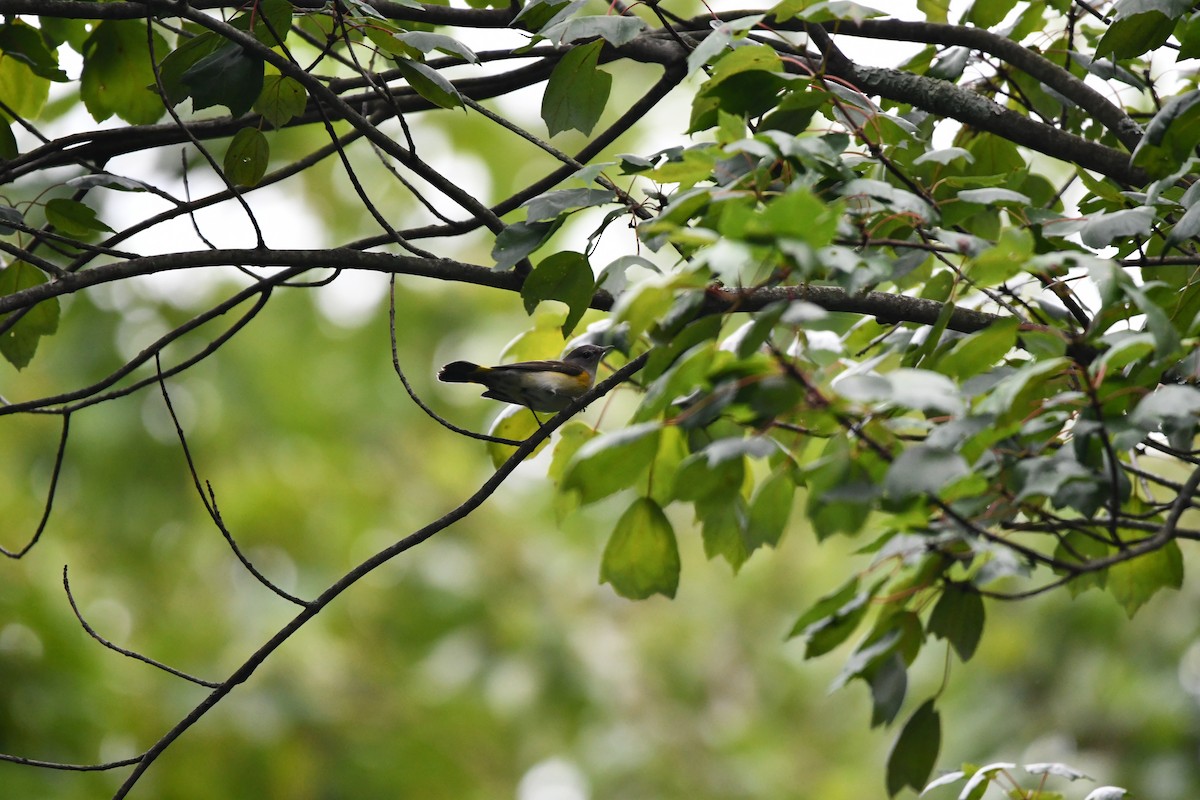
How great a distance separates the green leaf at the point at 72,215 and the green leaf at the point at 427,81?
0.79 metres

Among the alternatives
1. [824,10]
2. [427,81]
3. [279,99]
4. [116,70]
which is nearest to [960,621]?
[824,10]

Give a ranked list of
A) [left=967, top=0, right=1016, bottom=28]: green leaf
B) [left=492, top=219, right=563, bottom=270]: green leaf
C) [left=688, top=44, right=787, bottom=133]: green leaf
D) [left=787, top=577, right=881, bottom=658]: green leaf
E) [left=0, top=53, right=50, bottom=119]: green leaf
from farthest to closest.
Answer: [left=0, top=53, right=50, bottom=119]: green leaf → [left=967, top=0, right=1016, bottom=28]: green leaf → [left=492, top=219, right=563, bottom=270]: green leaf → [left=688, top=44, right=787, bottom=133]: green leaf → [left=787, top=577, right=881, bottom=658]: green leaf

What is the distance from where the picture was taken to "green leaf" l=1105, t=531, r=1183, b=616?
7.06 feet

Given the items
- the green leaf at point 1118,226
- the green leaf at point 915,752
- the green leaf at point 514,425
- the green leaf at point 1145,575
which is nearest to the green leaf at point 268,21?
the green leaf at point 514,425

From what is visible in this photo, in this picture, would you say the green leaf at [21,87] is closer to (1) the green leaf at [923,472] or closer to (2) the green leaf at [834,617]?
(2) the green leaf at [834,617]

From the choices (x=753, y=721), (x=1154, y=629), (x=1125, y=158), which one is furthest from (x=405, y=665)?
(x=1125, y=158)

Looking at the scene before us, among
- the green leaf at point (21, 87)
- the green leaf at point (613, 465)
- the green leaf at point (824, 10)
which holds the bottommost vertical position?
the green leaf at point (613, 465)

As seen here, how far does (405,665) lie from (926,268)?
594cm

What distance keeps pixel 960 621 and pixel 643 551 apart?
0.60 m

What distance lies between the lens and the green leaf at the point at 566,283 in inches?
76.7

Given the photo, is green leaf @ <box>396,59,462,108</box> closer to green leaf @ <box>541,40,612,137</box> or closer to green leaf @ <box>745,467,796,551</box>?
green leaf @ <box>541,40,612,137</box>

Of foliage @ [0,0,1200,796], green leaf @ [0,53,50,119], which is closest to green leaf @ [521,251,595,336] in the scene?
foliage @ [0,0,1200,796]

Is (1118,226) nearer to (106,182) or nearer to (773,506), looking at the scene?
(773,506)

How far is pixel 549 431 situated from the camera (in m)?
2.07
